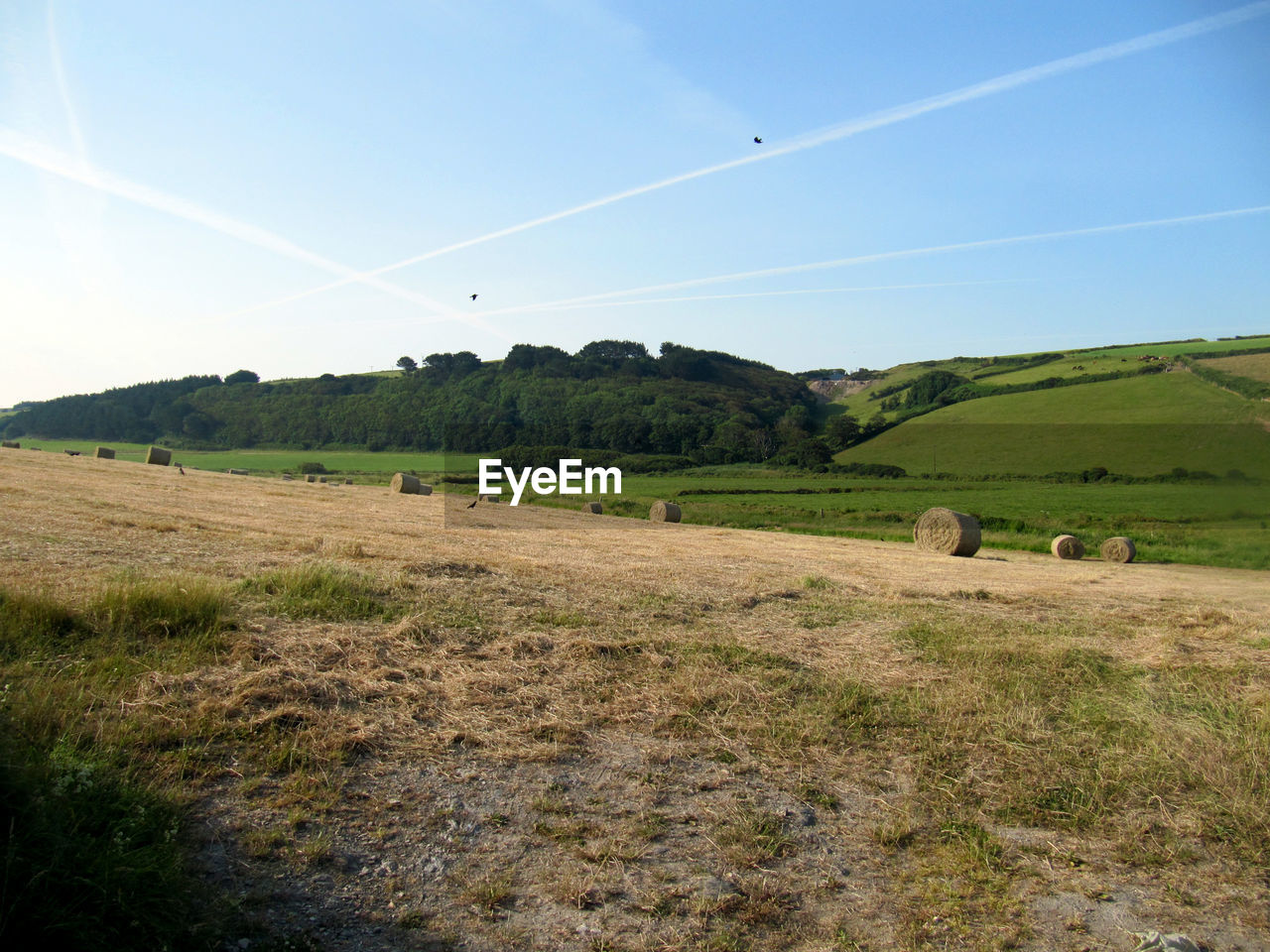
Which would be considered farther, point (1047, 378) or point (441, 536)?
point (1047, 378)

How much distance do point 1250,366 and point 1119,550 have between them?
26.5 meters

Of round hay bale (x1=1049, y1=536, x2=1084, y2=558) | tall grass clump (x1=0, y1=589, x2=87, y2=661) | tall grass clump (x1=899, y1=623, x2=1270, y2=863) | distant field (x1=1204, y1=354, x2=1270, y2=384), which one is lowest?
round hay bale (x1=1049, y1=536, x2=1084, y2=558)

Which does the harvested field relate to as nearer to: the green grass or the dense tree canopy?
the green grass

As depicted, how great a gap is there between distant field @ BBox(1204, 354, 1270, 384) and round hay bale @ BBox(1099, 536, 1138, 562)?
82.9ft

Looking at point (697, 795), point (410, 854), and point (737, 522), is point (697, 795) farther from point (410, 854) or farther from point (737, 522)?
point (737, 522)

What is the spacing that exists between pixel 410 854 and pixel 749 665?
14.4ft

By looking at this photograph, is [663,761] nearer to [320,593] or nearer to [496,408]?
[320,593]

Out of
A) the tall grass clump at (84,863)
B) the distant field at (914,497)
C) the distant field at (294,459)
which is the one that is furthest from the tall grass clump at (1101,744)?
the distant field at (294,459)

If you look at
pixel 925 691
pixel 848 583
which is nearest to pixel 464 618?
pixel 925 691

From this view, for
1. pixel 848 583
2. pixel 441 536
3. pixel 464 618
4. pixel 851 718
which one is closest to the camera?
pixel 851 718

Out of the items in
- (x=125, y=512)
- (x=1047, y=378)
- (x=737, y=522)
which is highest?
(x=1047, y=378)

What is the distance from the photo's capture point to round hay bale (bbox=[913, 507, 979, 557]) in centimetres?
2744

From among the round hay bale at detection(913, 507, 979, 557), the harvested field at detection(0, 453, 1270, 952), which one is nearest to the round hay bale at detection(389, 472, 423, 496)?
the round hay bale at detection(913, 507, 979, 557)

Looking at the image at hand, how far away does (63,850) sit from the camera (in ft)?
11.1
